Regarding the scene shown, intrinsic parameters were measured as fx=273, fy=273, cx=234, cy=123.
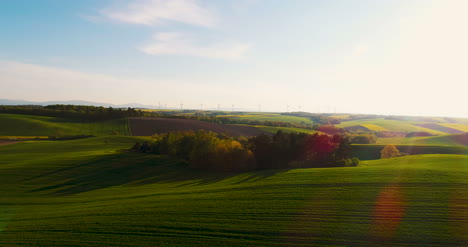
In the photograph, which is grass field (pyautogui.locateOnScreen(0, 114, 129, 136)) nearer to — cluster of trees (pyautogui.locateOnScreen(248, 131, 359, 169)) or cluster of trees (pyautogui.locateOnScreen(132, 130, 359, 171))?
cluster of trees (pyautogui.locateOnScreen(132, 130, 359, 171))

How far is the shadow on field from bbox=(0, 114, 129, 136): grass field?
43104mm

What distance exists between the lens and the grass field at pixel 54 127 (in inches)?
3226

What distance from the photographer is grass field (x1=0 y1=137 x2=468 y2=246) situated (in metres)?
14.5

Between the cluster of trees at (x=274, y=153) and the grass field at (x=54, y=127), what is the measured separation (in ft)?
164

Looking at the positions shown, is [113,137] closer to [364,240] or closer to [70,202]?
[70,202]

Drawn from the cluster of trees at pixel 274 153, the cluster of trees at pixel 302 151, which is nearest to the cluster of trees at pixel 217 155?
the cluster of trees at pixel 274 153

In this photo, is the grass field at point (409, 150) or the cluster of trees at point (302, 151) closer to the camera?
the cluster of trees at point (302, 151)

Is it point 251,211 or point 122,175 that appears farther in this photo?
point 122,175

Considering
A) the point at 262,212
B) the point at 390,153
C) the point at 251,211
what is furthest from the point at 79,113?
the point at 262,212

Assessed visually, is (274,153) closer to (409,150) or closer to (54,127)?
(409,150)

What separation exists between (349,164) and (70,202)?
33.6 meters

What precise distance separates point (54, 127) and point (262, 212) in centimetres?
9222

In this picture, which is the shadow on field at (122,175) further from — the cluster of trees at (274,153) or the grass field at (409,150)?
the grass field at (409,150)

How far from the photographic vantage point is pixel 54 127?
8788 centimetres
